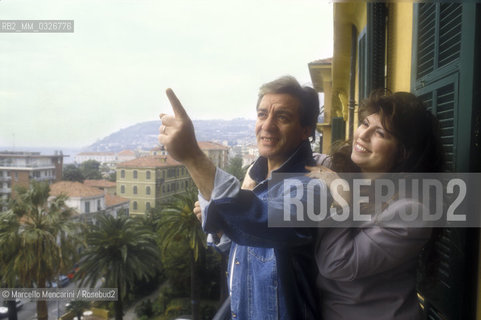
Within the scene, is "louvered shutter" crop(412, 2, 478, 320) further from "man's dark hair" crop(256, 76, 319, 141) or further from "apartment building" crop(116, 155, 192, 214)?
"apartment building" crop(116, 155, 192, 214)

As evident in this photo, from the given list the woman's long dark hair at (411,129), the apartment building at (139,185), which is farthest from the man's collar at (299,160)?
the apartment building at (139,185)

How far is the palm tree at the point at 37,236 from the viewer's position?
133 inches

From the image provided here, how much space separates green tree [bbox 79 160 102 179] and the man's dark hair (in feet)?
6.15

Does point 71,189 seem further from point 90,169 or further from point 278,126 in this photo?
point 278,126

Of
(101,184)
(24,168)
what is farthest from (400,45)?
(24,168)

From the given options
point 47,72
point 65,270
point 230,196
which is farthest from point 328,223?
point 65,270

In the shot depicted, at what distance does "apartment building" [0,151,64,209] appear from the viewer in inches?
91.0

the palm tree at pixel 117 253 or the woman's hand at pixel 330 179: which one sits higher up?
the woman's hand at pixel 330 179

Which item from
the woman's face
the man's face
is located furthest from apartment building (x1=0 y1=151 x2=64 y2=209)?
the woman's face

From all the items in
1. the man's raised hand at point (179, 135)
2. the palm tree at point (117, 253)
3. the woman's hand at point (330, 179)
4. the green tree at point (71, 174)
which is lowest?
the palm tree at point (117, 253)

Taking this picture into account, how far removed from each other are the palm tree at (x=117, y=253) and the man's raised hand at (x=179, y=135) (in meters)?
4.10

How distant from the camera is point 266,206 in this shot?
0.48 metres

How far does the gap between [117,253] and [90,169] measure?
3.79m

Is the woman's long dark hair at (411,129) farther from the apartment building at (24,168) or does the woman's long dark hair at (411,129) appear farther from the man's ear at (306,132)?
the apartment building at (24,168)
